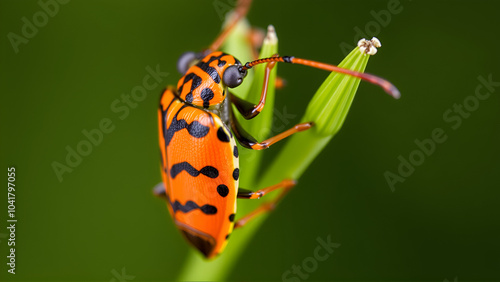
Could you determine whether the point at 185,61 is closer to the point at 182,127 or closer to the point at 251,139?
the point at 182,127

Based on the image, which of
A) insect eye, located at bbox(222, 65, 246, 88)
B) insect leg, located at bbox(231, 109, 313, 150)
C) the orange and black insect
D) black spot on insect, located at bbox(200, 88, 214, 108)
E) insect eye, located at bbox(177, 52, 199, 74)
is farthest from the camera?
insect eye, located at bbox(177, 52, 199, 74)

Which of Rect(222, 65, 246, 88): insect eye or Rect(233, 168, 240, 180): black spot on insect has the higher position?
Rect(222, 65, 246, 88): insect eye

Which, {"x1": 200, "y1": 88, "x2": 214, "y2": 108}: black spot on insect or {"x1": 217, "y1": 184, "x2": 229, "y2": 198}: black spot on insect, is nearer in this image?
{"x1": 217, "y1": 184, "x2": 229, "y2": 198}: black spot on insect

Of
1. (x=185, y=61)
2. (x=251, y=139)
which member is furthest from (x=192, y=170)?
(x=185, y=61)

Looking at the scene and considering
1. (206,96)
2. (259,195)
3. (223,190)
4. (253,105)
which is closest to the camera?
(253,105)

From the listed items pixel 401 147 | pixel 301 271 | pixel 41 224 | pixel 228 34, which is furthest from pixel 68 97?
pixel 401 147

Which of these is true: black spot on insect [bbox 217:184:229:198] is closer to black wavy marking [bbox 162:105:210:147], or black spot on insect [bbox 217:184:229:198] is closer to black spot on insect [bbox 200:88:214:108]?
black wavy marking [bbox 162:105:210:147]

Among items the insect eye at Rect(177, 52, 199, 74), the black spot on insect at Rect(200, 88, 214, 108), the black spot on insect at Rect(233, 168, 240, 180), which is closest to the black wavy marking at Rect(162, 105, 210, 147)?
the black spot on insect at Rect(200, 88, 214, 108)
